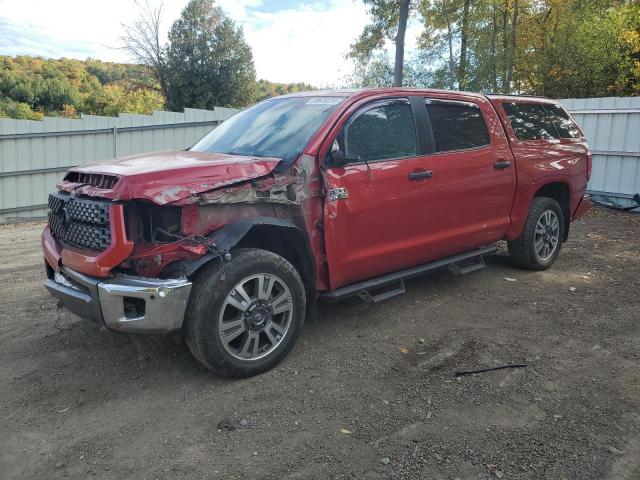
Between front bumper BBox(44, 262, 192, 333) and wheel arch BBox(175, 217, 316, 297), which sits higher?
wheel arch BBox(175, 217, 316, 297)

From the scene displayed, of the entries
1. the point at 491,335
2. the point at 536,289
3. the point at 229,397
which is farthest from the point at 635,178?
the point at 229,397

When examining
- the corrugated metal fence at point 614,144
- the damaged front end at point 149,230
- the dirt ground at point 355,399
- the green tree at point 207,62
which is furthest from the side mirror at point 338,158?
the green tree at point 207,62

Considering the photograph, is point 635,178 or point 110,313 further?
point 635,178

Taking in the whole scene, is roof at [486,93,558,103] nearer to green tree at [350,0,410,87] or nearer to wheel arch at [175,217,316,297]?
wheel arch at [175,217,316,297]

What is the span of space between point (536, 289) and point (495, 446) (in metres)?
3.09

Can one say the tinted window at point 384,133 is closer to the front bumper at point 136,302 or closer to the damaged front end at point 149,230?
the damaged front end at point 149,230

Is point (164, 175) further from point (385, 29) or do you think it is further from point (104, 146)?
point (385, 29)

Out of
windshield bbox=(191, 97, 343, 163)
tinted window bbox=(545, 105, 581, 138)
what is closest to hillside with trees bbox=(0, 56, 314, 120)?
tinted window bbox=(545, 105, 581, 138)

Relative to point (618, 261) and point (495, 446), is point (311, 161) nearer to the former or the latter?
point (495, 446)

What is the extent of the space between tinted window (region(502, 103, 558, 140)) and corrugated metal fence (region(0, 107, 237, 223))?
8357 millimetres

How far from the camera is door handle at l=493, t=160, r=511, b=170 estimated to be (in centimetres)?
531

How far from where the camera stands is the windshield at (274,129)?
413 centimetres

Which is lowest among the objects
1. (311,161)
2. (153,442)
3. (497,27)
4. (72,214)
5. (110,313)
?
(153,442)

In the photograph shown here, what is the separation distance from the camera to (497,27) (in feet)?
84.9
